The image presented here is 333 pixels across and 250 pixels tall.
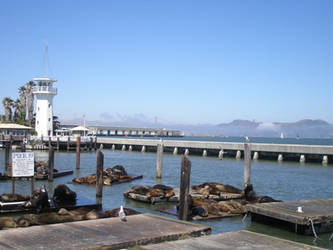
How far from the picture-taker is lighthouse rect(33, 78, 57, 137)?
184 ft

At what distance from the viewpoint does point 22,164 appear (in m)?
16.9

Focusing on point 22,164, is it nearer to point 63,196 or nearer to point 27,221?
point 63,196

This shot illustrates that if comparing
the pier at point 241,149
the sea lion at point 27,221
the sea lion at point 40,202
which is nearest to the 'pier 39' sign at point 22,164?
the sea lion at point 40,202

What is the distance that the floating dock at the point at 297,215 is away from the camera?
12.2m

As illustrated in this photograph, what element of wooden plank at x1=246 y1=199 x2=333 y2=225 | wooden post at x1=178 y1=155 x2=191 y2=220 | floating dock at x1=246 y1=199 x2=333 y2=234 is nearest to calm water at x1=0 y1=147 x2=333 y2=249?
floating dock at x1=246 y1=199 x2=333 y2=234

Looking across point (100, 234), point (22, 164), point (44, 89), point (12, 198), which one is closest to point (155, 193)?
point (22, 164)

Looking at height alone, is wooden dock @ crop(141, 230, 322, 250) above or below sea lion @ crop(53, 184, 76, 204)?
above

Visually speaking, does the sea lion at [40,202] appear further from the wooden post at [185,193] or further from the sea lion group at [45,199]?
the wooden post at [185,193]

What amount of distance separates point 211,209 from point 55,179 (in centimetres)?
1244

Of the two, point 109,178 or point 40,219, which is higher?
point 40,219

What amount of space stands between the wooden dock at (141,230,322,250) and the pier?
23275 mm

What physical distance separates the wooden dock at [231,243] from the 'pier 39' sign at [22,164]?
10287mm

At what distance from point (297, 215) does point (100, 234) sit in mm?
6260

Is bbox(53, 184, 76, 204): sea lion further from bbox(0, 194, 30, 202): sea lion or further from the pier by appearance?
the pier
